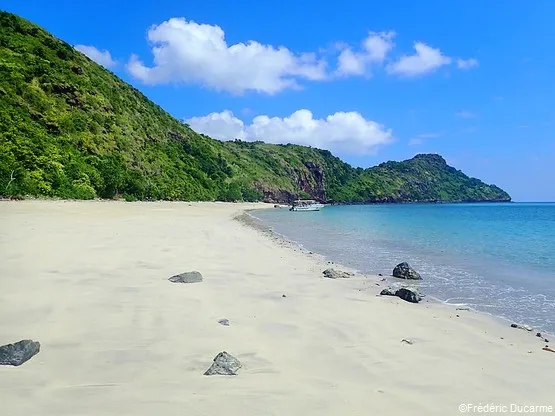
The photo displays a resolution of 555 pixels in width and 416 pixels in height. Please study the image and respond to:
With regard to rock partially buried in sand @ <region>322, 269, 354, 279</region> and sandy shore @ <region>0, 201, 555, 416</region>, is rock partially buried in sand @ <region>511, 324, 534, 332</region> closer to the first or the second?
sandy shore @ <region>0, 201, 555, 416</region>

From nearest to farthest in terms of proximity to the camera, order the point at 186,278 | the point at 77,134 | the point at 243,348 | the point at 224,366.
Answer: the point at 224,366
the point at 243,348
the point at 186,278
the point at 77,134

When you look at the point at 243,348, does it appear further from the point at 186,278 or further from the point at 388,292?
the point at 388,292

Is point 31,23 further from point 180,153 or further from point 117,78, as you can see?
point 180,153

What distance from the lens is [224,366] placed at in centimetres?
504

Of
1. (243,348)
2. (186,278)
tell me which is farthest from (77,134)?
(243,348)

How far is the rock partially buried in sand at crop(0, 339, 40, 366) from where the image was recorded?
497 cm

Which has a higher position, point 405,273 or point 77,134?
point 77,134

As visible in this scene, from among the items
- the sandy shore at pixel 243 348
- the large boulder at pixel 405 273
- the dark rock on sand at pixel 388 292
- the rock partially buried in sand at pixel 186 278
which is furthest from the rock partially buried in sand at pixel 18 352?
the large boulder at pixel 405 273

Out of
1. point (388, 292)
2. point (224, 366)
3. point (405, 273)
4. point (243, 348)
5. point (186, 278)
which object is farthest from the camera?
point (405, 273)

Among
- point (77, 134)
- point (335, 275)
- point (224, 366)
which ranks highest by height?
point (77, 134)

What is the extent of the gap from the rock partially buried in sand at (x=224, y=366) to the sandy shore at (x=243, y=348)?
11 centimetres

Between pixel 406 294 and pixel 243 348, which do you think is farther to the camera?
pixel 406 294

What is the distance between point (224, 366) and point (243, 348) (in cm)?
96

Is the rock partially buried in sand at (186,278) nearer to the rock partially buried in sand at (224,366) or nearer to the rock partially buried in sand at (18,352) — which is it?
the rock partially buried in sand at (18,352)
